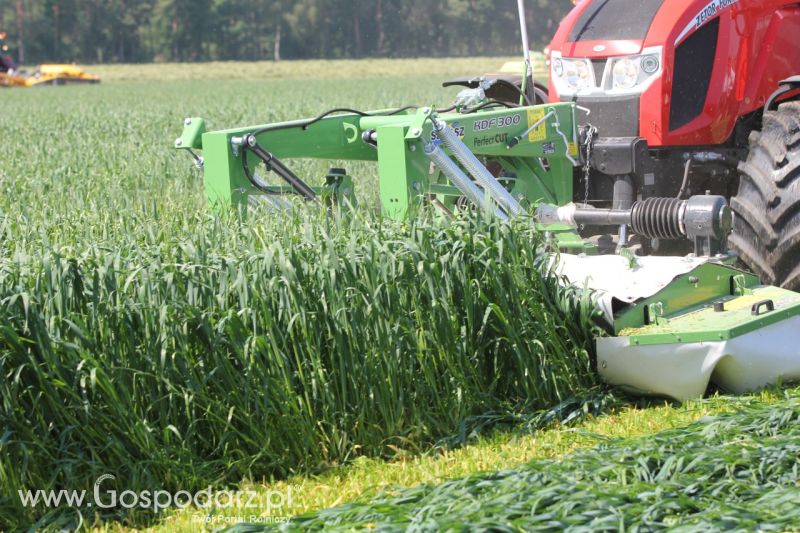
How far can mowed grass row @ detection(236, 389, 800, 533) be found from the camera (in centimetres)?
328

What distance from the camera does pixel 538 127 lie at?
621 centimetres

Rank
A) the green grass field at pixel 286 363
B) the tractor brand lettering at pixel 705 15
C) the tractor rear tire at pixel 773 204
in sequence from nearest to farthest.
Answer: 1. the green grass field at pixel 286 363
2. the tractor rear tire at pixel 773 204
3. the tractor brand lettering at pixel 705 15

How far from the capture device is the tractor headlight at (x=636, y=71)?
6.40m

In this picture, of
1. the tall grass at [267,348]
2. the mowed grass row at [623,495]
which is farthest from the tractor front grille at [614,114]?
the mowed grass row at [623,495]

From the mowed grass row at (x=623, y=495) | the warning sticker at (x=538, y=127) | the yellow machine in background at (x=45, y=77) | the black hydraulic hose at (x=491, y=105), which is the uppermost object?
the yellow machine in background at (x=45, y=77)

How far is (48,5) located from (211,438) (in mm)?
75277

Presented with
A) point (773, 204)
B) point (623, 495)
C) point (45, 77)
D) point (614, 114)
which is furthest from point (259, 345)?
point (45, 77)

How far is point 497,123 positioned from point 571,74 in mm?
1032

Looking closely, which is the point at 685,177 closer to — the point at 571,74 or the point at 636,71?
the point at 636,71

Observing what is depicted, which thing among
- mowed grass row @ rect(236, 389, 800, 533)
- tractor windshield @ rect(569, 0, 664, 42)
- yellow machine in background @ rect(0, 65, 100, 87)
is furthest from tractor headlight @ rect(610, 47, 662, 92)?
Answer: yellow machine in background @ rect(0, 65, 100, 87)

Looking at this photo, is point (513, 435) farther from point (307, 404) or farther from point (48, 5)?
point (48, 5)

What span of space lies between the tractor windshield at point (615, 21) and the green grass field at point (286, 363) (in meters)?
1.90

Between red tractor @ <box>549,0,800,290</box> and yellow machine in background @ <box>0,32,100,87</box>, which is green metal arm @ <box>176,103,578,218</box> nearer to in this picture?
red tractor @ <box>549,0,800,290</box>

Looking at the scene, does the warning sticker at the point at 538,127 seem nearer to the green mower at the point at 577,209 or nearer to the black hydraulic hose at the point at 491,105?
the green mower at the point at 577,209
